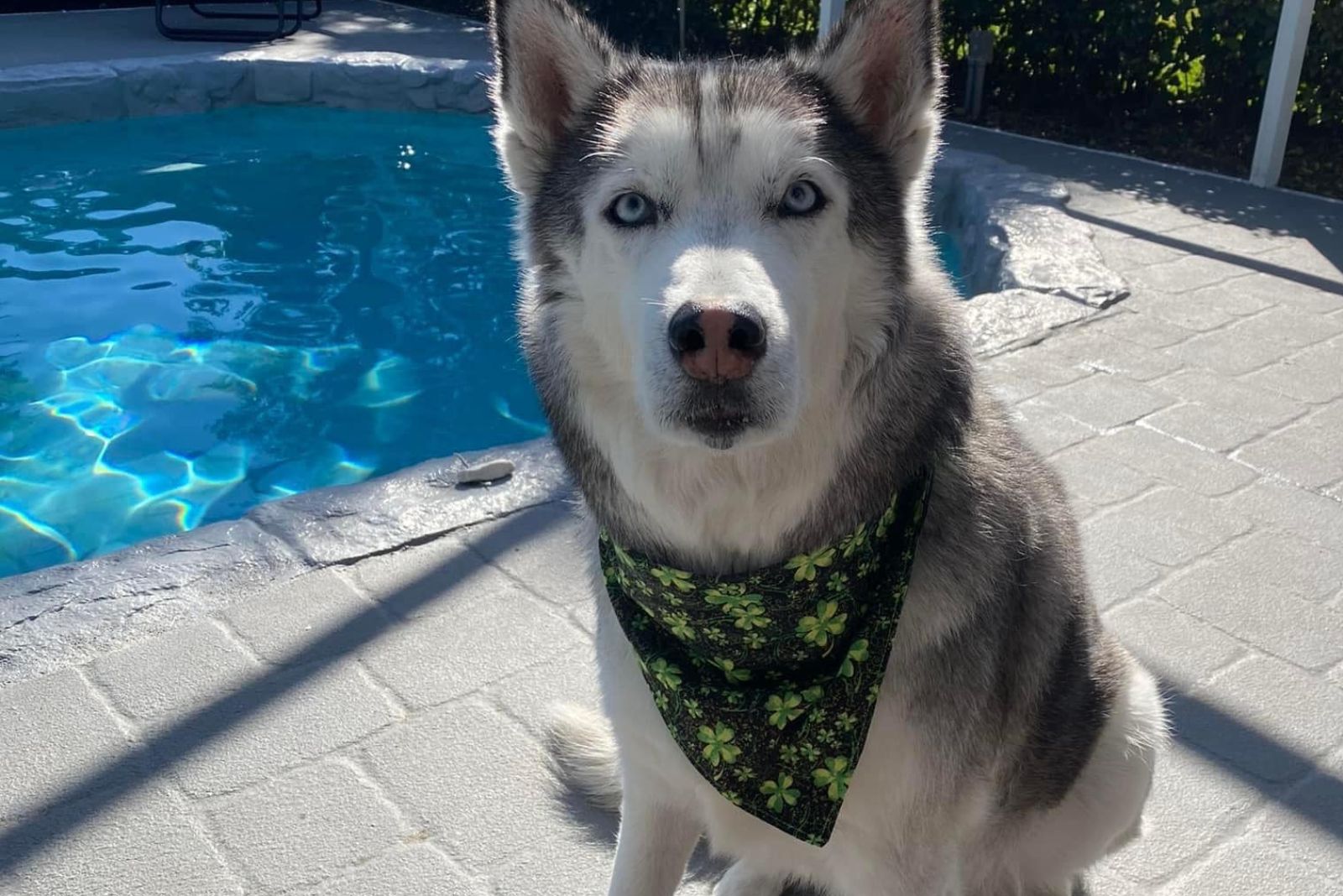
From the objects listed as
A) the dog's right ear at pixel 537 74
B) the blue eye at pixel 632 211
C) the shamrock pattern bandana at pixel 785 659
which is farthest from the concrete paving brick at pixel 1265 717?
the dog's right ear at pixel 537 74

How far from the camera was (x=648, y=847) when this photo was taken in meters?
2.16

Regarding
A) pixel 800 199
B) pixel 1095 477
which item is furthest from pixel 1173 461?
pixel 800 199

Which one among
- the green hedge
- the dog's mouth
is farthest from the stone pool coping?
the green hedge

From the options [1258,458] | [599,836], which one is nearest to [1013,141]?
[1258,458]

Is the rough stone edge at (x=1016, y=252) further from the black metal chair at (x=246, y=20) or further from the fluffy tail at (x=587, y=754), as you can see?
the black metal chair at (x=246, y=20)

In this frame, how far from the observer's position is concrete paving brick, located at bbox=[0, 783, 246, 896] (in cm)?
229

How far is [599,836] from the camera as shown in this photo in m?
2.52

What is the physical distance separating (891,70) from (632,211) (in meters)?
0.56

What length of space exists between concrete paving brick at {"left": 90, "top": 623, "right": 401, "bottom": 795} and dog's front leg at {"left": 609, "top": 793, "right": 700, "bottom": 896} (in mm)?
868

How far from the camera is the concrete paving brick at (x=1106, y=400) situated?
4.37 metres

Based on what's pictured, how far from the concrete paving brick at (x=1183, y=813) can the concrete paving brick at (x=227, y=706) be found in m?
1.77

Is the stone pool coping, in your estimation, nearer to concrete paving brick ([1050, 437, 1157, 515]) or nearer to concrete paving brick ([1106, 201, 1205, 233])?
concrete paving brick ([1106, 201, 1205, 233])

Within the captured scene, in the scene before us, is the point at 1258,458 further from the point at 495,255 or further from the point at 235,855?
the point at 495,255

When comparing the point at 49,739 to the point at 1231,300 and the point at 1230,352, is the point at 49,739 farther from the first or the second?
the point at 1231,300
